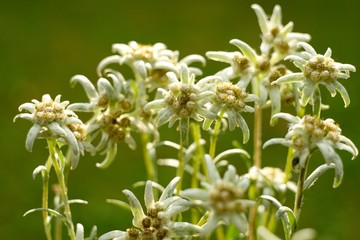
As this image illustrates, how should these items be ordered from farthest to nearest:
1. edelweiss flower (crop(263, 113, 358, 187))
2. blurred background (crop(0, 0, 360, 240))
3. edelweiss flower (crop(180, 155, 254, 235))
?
blurred background (crop(0, 0, 360, 240)), edelweiss flower (crop(263, 113, 358, 187)), edelweiss flower (crop(180, 155, 254, 235))

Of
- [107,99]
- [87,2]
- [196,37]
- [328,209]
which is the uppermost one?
[87,2]

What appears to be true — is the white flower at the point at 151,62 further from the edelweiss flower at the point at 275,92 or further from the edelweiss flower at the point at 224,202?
the edelweiss flower at the point at 224,202

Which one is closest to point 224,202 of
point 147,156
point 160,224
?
point 160,224

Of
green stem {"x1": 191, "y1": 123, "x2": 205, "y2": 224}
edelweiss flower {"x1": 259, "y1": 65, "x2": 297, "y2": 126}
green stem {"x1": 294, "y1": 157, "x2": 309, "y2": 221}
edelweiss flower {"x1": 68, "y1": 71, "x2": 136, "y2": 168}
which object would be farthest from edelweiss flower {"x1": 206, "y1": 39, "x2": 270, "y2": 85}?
green stem {"x1": 294, "y1": 157, "x2": 309, "y2": 221}

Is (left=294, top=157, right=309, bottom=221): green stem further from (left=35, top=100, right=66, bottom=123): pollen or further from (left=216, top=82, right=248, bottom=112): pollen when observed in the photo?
(left=35, top=100, right=66, bottom=123): pollen

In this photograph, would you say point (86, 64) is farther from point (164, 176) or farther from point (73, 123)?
point (73, 123)

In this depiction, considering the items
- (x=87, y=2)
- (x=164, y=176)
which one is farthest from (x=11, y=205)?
(x=87, y=2)
